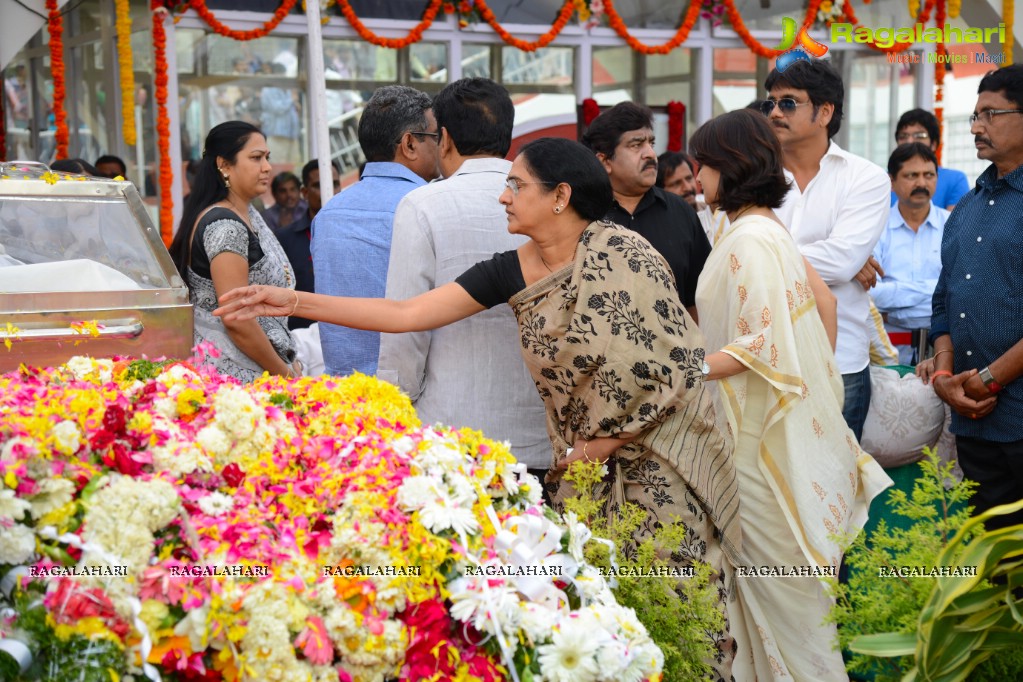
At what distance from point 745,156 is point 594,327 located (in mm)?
992

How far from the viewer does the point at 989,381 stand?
139 inches

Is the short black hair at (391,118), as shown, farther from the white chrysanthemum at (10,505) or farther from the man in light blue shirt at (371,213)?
the white chrysanthemum at (10,505)

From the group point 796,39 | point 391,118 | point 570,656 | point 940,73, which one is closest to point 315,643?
point 570,656

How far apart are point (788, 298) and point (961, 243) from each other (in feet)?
2.93

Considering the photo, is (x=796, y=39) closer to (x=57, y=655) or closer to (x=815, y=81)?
(x=815, y=81)

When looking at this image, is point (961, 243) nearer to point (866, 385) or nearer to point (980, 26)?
point (866, 385)

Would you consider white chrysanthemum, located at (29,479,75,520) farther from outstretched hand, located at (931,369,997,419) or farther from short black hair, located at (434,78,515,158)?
outstretched hand, located at (931,369,997,419)

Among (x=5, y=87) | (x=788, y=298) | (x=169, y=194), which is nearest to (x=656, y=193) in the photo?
(x=788, y=298)

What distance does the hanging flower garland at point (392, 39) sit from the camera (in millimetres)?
9164

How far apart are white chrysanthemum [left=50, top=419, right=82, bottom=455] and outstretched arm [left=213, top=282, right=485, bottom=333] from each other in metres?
0.99

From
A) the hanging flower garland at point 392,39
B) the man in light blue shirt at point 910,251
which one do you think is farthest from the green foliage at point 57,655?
the hanging flower garland at point 392,39

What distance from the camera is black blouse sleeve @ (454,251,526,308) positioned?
2.83 metres

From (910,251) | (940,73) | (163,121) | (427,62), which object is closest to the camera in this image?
(910,251)

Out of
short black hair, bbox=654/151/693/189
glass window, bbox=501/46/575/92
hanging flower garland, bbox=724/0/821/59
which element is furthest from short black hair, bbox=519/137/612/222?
hanging flower garland, bbox=724/0/821/59
